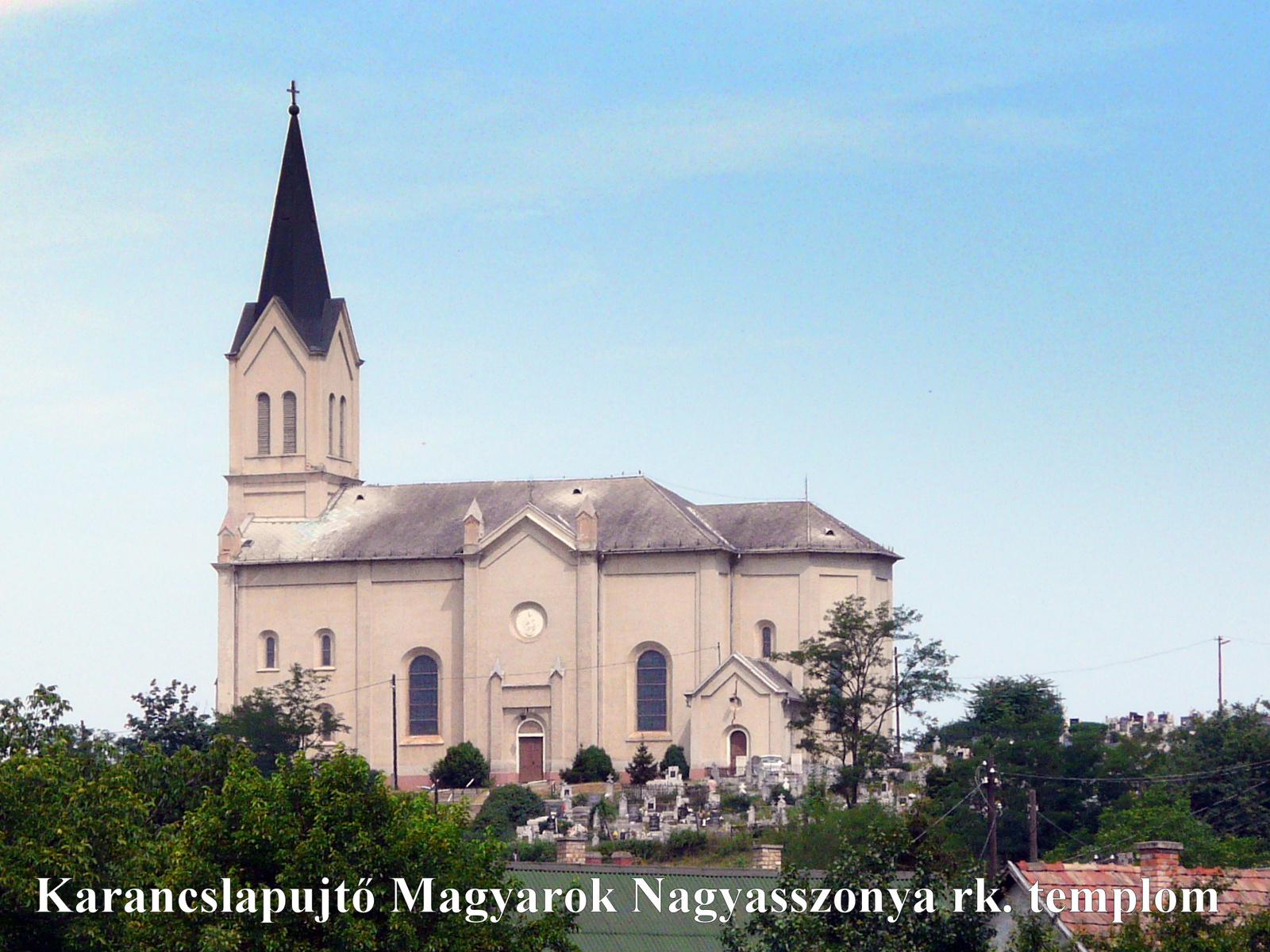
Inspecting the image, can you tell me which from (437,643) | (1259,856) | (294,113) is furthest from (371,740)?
(1259,856)

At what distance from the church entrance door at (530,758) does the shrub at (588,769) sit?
202 cm

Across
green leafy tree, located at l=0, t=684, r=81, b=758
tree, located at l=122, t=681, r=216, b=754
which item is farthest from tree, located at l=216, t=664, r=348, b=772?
green leafy tree, located at l=0, t=684, r=81, b=758

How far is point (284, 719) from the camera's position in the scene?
79375 millimetres

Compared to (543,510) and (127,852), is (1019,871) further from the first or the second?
(543,510)

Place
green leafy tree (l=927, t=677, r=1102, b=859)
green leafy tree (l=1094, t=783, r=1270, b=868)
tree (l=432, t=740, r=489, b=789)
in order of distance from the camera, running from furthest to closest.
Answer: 1. tree (l=432, t=740, r=489, b=789)
2. green leafy tree (l=927, t=677, r=1102, b=859)
3. green leafy tree (l=1094, t=783, r=1270, b=868)

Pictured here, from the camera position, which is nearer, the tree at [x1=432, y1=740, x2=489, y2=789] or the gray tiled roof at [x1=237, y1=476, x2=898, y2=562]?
the tree at [x1=432, y1=740, x2=489, y2=789]

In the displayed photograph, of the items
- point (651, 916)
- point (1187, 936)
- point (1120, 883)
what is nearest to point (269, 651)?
point (651, 916)

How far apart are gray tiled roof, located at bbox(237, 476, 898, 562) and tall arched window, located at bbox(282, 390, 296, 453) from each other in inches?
109

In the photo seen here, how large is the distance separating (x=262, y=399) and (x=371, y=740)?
1423cm

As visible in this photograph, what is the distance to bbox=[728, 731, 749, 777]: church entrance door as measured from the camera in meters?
77.3

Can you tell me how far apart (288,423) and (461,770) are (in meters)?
16.8

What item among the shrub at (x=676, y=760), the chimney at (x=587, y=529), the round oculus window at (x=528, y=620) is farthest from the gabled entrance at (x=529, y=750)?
the chimney at (x=587, y=529)

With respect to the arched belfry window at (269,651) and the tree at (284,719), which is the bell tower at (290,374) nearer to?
the arched belfry window at (269,651)

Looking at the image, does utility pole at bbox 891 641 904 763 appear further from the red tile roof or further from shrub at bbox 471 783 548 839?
the red tile roof
